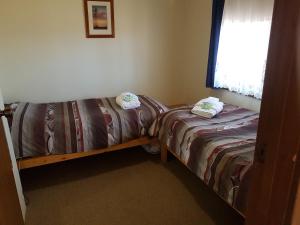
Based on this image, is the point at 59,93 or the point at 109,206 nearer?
the point at 109,206

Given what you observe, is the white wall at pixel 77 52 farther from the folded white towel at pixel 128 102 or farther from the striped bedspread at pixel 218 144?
the striped bedspread at pixel 218 144

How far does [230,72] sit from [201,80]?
65 centimetres

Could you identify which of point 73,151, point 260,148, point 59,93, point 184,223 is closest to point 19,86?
point 59,93

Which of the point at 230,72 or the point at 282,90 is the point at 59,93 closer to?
the point at 230,72

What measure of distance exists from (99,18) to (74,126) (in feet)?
5.50

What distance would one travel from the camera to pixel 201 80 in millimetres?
3654

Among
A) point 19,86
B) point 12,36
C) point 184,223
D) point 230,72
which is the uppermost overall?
point 12,36

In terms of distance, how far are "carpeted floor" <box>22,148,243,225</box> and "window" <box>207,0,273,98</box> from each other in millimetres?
1256

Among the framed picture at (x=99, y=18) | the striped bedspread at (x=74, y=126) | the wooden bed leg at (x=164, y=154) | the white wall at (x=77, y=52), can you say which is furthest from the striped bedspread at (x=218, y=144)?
the framed picture at (x=99, y=18)

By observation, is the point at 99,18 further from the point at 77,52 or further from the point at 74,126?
the point at 74,126

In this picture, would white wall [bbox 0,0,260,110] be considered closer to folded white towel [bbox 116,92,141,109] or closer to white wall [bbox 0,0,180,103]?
white wall [bbox 0,0,180,103]

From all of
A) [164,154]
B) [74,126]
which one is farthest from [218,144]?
[74,126]

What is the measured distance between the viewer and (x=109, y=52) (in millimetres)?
3498

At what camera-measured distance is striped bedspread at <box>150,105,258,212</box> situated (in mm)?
1676
